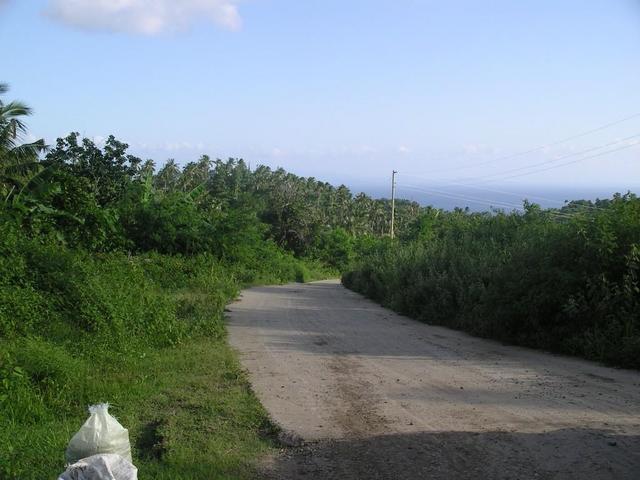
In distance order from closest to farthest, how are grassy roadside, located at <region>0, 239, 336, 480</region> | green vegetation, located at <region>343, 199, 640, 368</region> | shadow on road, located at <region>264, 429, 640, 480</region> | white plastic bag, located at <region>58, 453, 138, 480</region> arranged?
white plastic bag, located at <region>58, 453, 138, 480</region> → shadow on road, located at <region>264, 429, 640, 480</region> → grassy roadside, located at <region>0, 239, 336, 480</region> → green vegetation, located at <region>343, 199, 640, 368</region>

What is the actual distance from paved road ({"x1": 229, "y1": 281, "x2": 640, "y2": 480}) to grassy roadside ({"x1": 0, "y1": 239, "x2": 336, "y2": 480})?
Result: 516 mm

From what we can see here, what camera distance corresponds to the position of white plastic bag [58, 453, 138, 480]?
14.5 feet

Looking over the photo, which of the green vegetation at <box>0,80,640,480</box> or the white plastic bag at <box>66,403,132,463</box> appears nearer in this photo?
the white plastic bag at <box>66,403,132,463</box>

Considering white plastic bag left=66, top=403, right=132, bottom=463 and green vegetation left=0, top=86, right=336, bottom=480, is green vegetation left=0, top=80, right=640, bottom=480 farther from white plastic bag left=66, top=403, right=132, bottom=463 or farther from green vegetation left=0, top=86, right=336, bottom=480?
white plastic bag left=66, top=403, right=132, bottom=463

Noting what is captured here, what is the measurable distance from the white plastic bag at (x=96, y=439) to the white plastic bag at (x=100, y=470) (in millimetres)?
209

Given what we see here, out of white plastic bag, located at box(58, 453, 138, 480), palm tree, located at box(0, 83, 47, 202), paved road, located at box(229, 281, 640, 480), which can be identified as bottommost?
paved road, located at box(229, 281, 640, 480)

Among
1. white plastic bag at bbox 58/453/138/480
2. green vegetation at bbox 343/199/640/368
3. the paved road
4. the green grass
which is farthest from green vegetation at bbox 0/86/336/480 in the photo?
green vegetation at bbox 343/199/640/368

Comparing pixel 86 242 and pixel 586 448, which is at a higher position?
pixel 86 242

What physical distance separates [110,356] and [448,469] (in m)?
5.91

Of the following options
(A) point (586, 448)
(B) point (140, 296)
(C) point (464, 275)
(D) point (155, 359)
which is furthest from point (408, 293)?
(A) point (586, 448)

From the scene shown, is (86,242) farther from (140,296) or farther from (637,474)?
(637,474)

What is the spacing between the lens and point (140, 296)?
43.8 ft

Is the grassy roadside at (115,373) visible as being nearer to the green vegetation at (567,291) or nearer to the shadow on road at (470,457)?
the shadow on road at (470,457)

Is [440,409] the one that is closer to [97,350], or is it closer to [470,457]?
[470,457]
